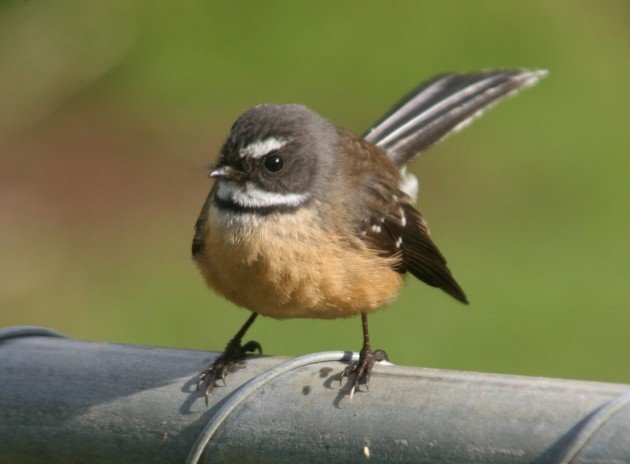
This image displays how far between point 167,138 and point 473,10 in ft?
12.2

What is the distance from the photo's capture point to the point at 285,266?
5074mm

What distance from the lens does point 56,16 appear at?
6.38m

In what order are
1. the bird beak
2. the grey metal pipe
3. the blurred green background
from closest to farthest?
the grey metal pipe, the bird beak, the blurred green background

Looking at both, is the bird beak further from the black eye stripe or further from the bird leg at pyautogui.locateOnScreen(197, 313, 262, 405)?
the bird leg at pyautogui.locateOnScreen(197, 313, 262, 405)

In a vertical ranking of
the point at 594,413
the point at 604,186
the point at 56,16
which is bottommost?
the point at 604,186

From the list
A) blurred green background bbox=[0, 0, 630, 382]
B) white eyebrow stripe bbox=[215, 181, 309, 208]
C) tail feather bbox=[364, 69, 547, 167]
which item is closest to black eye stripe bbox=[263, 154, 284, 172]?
white eyebrow stripe bbox=[215, 181, 309, 208]

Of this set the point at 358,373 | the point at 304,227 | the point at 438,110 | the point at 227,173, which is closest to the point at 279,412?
the point at 358,373

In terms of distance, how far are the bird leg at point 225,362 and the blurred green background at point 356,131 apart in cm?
263

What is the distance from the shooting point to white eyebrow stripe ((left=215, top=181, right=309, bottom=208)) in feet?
17.5

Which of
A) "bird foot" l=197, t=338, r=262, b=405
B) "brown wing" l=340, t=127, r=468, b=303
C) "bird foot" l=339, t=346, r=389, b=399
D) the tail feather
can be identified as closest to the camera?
"bird foot" l=339, t=346, r=389, b=399

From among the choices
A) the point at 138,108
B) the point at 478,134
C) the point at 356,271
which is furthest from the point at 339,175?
the point at 138,108

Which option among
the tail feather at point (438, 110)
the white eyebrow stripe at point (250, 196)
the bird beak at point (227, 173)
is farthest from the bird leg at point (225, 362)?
the tail feather at point (438, 110)

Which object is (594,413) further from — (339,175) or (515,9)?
(515,9)

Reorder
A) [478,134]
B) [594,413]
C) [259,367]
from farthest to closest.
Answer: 1. [478,134]
2. [259,367]
3. [594,413]
